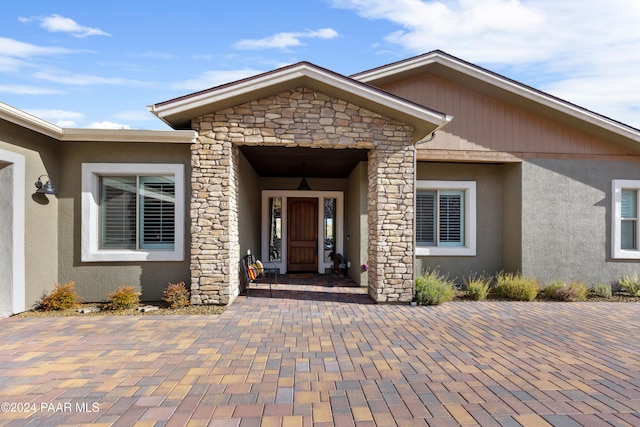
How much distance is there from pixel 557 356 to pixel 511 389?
1.35 m

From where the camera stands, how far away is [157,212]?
7.23 metres

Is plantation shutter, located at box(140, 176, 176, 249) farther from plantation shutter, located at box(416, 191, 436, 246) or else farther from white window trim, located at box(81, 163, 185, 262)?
plantation shutter, located at box(416, 191, 436, 246)

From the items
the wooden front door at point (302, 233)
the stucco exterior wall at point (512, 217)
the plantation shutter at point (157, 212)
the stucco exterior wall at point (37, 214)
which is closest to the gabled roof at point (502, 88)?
the stucco exterior wall at point (512, 217)

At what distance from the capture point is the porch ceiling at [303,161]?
26.0 feet

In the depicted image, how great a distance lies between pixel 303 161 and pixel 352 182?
1.70m

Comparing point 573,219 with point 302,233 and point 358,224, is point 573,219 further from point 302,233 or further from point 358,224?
point 302,233

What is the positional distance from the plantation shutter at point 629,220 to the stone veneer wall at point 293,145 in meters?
5.71

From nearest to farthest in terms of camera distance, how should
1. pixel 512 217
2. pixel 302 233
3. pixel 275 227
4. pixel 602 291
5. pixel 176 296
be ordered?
pixel 176 296
pixel 602 291
pixel 512 217
pixel 302 233
pixel 275 227

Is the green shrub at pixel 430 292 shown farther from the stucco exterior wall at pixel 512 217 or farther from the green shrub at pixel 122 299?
the green shrub at pixel 122 299

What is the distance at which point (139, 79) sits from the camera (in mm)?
9648

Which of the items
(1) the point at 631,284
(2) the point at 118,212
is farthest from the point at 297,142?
(1) the point at 631,284

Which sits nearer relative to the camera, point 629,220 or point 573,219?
point 573,219

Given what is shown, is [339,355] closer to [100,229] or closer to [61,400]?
[61,400]

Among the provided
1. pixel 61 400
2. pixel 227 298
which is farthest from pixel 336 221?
pixel 61 400
